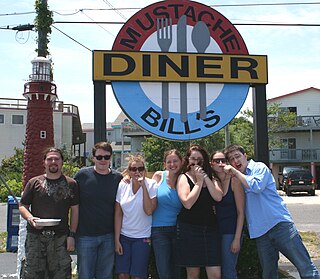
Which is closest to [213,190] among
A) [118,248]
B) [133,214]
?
[133,214]

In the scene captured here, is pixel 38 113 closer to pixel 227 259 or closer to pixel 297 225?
pixel 227 259

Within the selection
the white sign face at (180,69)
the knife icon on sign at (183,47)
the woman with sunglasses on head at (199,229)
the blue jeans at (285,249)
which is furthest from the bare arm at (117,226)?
the knife icon on sign at (183,47)

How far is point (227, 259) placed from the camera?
4.14 meters

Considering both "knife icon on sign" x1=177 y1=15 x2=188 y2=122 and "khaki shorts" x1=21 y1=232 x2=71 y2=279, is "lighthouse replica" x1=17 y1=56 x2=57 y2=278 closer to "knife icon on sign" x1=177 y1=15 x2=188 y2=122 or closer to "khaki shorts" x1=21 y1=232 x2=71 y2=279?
"knife icon on sign" x1=177 y1=15 x2=188 y2=122

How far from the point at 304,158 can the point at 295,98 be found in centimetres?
528

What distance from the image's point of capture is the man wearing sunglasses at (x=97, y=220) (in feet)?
13.5

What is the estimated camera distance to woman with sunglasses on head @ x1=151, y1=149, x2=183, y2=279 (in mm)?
4191

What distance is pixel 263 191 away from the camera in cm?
423

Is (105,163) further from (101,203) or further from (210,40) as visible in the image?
(210,40)

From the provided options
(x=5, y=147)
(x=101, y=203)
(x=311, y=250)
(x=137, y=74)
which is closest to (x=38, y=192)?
(x=101, y=203)

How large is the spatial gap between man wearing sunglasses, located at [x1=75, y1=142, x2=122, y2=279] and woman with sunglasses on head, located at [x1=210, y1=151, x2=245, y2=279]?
102cm

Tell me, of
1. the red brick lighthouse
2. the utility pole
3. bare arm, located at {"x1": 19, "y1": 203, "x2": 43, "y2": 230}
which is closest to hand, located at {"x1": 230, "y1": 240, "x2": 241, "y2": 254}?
bare arm, located at {"x1": 19, "y1": 203, "x2": 43, "y2": 230}

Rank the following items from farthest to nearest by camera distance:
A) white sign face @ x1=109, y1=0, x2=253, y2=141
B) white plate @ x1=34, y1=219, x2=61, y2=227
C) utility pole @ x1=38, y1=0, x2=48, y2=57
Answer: utility pole @ x1=38, y1=0, x2=48, y2=57
white sign face @ x1=109, y1=0, x2=253, y2=141
white plate @ x1=34, y1=219, x2=61, y2=227

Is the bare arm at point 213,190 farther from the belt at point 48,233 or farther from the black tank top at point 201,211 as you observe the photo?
the belt at point 48,233
